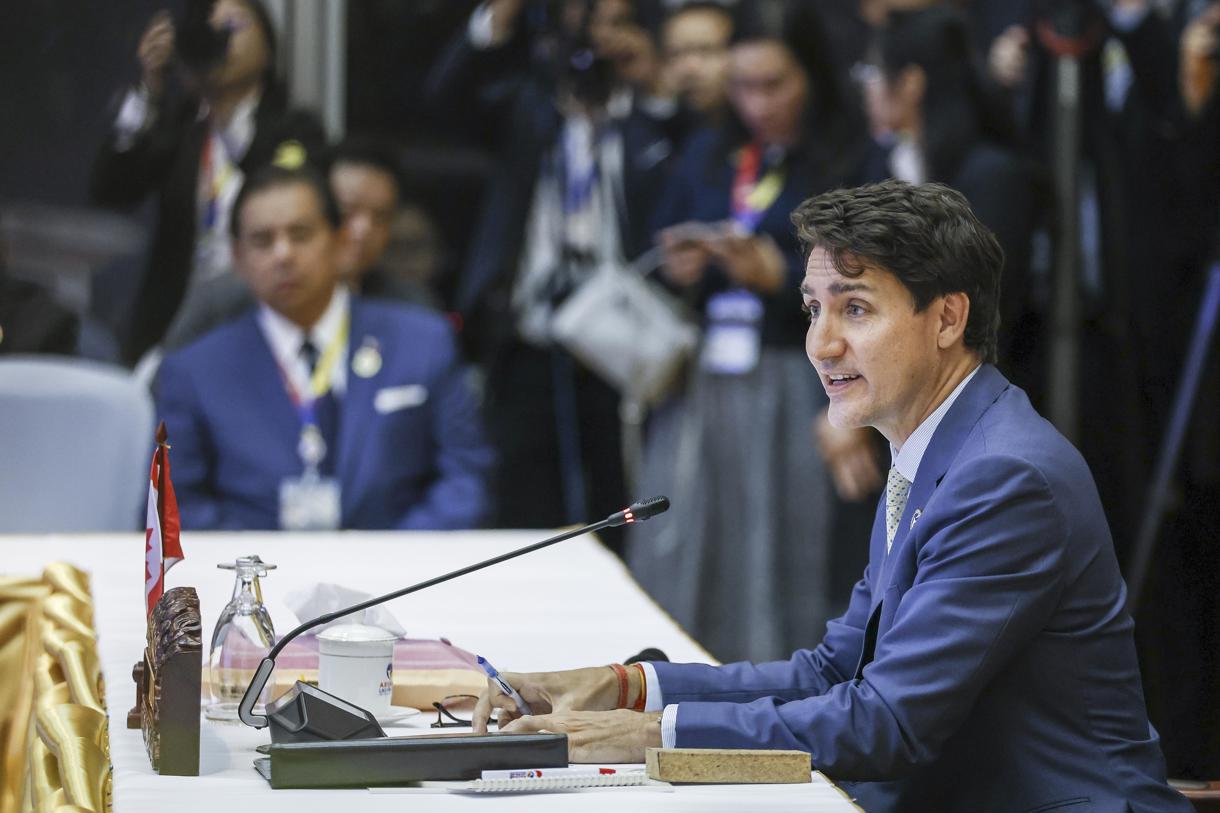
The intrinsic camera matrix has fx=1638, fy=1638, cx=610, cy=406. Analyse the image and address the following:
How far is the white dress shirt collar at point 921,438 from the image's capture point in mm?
2006

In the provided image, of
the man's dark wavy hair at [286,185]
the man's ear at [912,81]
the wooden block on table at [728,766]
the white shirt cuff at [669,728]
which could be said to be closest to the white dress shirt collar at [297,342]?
the man's dark wavy hair at [286,185]

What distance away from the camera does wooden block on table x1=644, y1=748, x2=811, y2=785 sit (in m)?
1.71

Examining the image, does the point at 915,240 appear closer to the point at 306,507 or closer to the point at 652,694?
the point at 652,694

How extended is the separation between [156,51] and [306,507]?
61.4 inches

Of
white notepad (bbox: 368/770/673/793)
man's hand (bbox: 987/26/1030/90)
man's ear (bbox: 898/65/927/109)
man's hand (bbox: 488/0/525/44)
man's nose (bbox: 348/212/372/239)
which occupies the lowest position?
white notepad (bbox: 368/770/673/793)

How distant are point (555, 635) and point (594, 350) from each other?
109 inches

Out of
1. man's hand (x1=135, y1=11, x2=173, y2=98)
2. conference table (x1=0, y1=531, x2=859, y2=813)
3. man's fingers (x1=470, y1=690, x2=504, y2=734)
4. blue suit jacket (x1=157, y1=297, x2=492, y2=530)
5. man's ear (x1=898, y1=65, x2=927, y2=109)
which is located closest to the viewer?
conference table (x1=0, y1=531, x2=859, y2=813)

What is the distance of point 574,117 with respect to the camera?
212 inches

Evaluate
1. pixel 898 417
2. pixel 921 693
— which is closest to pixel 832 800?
pixel 921 693

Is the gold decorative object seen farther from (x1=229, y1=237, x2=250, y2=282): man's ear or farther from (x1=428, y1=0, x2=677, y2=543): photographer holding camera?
(x1=428, y1=0, x2=677, y2=543): photographer holding camera

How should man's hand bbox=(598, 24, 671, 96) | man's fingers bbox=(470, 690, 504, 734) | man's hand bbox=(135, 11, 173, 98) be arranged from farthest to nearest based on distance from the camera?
man's hand bbox=(598, 24, 671, 96) < man's hand bbox=(135, 11, 173, 98) < man's fingers bbox=(470, 690, 504, 734)

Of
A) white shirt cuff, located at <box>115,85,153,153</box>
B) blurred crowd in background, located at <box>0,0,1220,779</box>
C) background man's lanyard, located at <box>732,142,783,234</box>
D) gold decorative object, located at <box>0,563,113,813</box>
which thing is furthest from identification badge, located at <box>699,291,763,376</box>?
gold decorative object, located at <box>0,563,113,813</box>

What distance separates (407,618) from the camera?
2711 mm

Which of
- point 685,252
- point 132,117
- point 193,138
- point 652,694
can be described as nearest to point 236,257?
point 193,138
